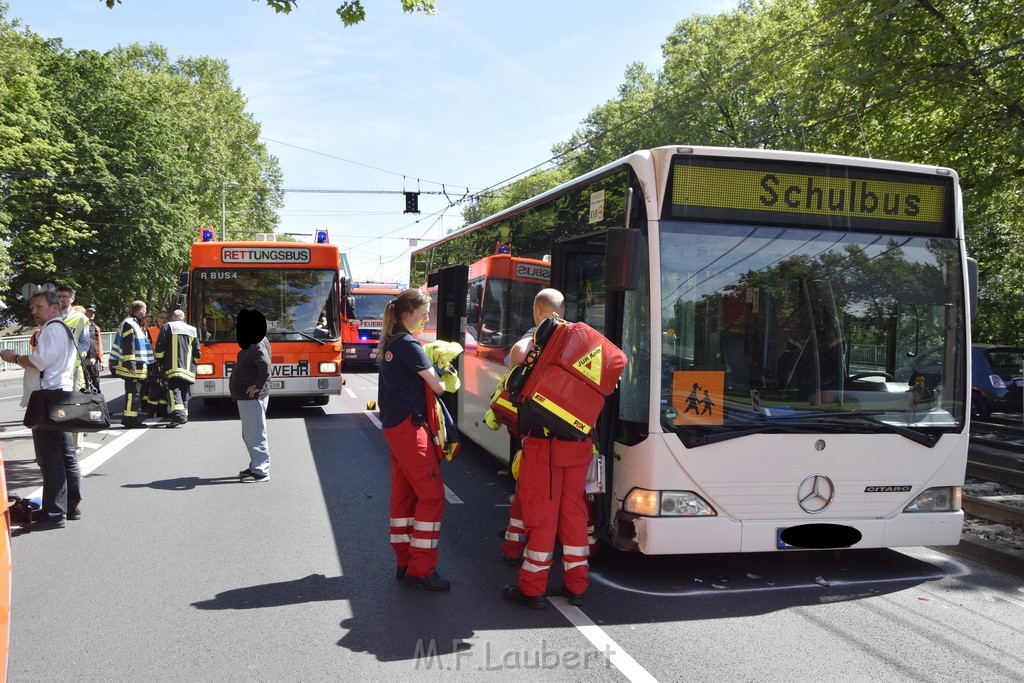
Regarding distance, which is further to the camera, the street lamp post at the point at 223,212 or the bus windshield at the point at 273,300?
the street lamp post at the point at 223,212

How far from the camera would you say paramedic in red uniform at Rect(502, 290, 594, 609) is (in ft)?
16.8

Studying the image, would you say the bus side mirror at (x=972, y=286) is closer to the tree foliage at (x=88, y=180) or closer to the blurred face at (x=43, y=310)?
the blurred face at (x=43, y=310)

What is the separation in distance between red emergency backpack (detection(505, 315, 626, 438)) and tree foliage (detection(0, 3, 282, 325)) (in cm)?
2654

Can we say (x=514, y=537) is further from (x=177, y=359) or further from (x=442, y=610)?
(x=177, y=359)

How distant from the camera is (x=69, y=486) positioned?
7078 mm

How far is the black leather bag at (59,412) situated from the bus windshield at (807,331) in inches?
170

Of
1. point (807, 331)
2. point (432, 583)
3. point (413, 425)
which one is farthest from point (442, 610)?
point (807, 331)

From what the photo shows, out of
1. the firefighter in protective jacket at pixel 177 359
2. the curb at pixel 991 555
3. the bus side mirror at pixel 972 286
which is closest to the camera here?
the bus side mirror at pixel 972 286

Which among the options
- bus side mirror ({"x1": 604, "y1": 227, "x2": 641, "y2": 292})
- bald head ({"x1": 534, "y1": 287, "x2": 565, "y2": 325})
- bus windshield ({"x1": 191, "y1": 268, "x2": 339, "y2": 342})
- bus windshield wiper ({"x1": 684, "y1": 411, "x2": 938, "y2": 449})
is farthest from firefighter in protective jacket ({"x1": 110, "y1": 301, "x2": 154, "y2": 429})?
bus windshield wiper ({"x1": 684, "y1": 411, "x2": 938, "y2": 449})

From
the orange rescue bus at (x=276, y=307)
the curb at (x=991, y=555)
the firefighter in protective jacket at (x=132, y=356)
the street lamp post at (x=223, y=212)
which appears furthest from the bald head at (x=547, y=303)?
the street lamp post at (x=223, y=212)

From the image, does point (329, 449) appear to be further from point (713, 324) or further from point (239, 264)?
point (713, 324)

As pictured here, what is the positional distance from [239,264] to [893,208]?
1089 centimetres

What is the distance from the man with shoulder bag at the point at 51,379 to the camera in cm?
669

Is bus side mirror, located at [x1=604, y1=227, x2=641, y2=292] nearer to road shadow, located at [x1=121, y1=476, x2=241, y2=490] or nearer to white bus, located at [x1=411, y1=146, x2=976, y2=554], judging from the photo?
white bus, located at [x1=411, y1=146, x2=976, y2=554]
